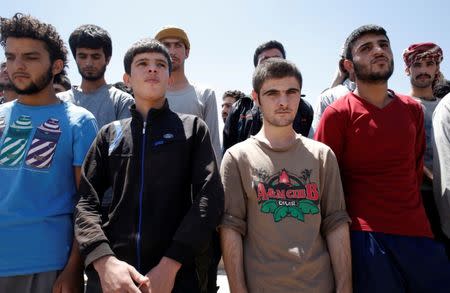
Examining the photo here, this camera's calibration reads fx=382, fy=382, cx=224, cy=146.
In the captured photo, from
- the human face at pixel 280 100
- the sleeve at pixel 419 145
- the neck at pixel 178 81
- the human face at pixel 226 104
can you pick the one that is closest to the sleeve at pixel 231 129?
the neck at pixel 178 81

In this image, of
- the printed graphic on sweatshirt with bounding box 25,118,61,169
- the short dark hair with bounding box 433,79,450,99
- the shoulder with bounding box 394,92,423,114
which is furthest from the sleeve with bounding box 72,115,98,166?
the short dark hair with bounding box 433,79,450,99

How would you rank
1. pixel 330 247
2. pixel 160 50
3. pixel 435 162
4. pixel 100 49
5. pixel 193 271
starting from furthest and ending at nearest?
pixel 100 49 → pixel 435 162 → pixel 160 50 → pixel 330 247 → pixel 193 271

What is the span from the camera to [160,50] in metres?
2.63

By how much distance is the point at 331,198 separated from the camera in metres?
2.53

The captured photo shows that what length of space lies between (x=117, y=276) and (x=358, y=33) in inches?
99.0

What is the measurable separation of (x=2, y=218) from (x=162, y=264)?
1.09m

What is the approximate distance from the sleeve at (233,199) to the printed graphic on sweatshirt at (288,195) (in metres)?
0.12

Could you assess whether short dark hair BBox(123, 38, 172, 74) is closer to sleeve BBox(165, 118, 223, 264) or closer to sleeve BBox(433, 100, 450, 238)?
sleeve BBox(165, 118, 223, 264)

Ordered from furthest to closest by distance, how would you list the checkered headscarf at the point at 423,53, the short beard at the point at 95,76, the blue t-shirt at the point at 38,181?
the checkered headscarf at the point at 423,53 → the short beard at the point at 95,76 → the blue t-shirt at the point at 38,181

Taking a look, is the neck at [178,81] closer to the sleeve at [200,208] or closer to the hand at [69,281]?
the sleeve at [200,208]

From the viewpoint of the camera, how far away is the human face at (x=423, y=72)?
4.20 meters

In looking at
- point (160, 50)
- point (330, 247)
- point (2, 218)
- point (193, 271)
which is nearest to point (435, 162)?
point (330, 247)

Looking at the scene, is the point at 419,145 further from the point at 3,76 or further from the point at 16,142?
the point at 3,76

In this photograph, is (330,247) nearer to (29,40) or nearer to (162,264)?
(162,264)
